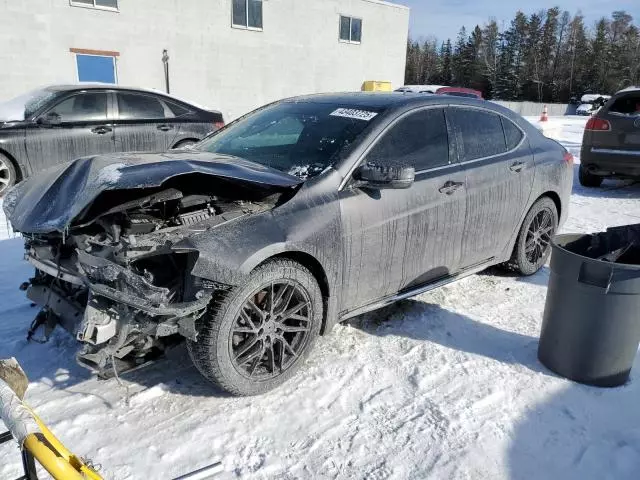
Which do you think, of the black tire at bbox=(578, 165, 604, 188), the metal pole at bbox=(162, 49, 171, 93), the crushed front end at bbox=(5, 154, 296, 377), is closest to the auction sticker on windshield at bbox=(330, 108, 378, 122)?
the crushed front end at bbox=(5, 154, 296, 377)

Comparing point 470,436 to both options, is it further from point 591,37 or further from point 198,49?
point 591,37

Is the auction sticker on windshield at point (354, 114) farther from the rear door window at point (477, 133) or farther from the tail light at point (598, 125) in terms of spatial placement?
the tail light at point (598, 125)

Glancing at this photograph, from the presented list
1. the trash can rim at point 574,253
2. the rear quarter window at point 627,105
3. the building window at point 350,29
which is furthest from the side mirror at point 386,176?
the building window at point 350,29

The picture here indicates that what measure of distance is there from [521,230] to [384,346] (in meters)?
1.83

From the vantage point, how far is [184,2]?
17.3 m

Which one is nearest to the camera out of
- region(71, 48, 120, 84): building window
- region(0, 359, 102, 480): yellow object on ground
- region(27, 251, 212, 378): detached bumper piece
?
region(0, 359, 102, 480): yellow object on ground

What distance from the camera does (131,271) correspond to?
8.25 feet

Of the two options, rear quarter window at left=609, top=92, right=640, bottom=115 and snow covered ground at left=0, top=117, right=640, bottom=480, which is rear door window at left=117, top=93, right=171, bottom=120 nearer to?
snow covered ground at left=0, top=117, right=640, bottom=480

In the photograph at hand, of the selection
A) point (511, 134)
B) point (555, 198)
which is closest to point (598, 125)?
point (555, 198)

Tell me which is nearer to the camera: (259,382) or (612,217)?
(259,382)

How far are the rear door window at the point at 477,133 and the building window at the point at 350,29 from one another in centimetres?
1886

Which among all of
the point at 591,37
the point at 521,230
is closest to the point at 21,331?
the point at 521,230

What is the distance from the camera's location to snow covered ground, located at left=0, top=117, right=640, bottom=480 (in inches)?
99.8

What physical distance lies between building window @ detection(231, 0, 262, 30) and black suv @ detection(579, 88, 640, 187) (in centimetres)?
1355
